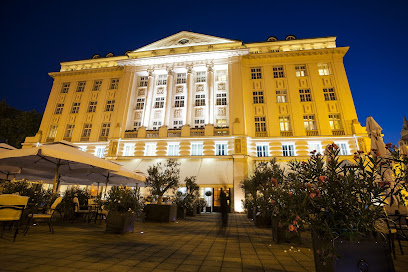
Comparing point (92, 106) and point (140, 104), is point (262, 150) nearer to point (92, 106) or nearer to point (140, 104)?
point (140, 104)

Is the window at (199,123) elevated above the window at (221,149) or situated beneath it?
elevated above

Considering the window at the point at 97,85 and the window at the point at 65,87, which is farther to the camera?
the window at the point at 65,87

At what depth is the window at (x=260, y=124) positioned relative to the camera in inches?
1024

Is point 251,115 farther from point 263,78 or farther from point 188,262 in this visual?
point 188,262

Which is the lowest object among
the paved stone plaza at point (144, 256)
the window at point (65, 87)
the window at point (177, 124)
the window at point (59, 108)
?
the paved stone plaza at point (144, 256)

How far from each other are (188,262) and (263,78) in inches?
1090

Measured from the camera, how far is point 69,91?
32000 millimetres

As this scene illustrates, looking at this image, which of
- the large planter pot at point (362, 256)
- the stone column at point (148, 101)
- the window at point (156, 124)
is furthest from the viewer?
the window at point (156, 124)

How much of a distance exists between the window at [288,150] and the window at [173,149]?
1251 centimetres

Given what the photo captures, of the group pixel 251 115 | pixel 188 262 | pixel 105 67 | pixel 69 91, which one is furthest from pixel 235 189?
pixel 69 91

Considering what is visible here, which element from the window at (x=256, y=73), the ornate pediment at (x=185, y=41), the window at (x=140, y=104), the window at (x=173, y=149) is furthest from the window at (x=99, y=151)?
the window at (x=256, y=73)

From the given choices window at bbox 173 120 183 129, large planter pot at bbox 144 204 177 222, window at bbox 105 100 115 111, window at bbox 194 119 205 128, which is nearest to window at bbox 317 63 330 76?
window at bbox 194 119 205 128

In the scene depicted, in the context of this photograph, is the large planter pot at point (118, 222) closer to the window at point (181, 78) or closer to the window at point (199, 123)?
the window at point (199, 123)

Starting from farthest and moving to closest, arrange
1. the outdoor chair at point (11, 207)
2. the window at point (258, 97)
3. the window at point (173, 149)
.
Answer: the window at point (258, 97), the window at point (173, 149), the outdoor chair at point (11, 207)
